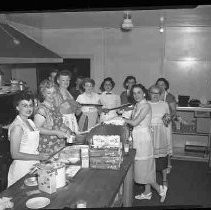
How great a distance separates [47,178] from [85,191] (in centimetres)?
30

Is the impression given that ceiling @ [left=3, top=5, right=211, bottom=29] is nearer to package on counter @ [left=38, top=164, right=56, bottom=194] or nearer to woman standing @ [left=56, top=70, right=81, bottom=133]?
woman standing @ [left=56, top=70, right=81, bottom=133]

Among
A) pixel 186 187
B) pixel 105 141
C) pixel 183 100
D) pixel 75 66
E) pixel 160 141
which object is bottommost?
pixel 186 187

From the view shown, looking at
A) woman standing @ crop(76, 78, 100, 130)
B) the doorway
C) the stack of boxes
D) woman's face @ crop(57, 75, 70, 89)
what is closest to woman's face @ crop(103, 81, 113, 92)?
woman standing @ crop(76, 78, 100, 130)

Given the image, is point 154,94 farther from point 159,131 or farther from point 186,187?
point 186,187

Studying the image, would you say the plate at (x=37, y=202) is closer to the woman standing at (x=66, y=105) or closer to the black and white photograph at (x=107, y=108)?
the black and white photograph at (x=107, y=108)

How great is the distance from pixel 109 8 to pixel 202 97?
428 centimetres

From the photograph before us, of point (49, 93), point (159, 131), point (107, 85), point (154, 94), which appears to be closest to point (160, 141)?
point (159, 131)

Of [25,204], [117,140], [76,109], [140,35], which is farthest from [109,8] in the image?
[140,35]

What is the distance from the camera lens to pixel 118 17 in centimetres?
500

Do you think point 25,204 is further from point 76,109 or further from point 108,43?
point 108,43

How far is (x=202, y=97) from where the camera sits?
6.07 metres

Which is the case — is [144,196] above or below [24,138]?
below

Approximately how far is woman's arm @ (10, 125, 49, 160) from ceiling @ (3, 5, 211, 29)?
2382 millimetres

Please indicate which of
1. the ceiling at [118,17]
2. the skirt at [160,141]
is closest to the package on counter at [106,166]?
the skirt at [160,141]
